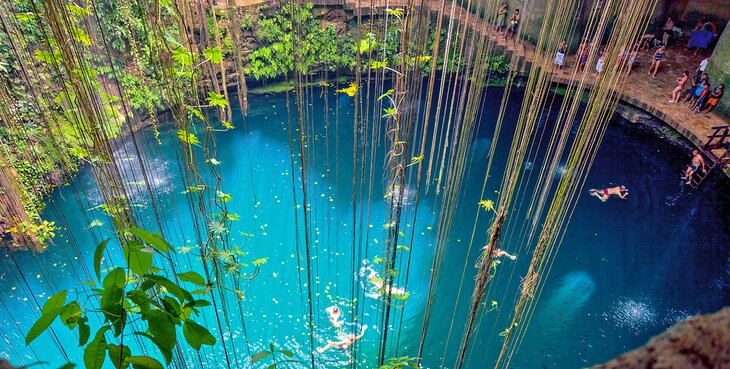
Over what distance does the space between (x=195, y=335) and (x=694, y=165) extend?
7793 mm

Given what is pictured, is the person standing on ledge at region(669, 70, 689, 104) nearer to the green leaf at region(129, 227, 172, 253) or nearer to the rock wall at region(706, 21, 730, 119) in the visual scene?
the rock wall at region(706, 21, 730, 119)

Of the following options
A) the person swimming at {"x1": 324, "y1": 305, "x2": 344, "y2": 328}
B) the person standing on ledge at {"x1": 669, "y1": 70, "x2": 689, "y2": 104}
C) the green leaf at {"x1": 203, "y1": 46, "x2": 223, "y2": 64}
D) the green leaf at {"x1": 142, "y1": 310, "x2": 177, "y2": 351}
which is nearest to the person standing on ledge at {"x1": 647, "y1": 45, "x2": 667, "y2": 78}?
the person standing on ledge at {"x1": 669, "y1": 70, "x2": 689, "y2": 104}

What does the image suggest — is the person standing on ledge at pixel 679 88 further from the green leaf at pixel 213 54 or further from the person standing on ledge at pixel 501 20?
the green leaf at pixel 213 54

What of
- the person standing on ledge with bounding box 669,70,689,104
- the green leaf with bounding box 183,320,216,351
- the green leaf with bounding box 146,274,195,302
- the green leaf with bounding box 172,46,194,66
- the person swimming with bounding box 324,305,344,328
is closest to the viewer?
the green leaf with bounding box 146,274,195,302

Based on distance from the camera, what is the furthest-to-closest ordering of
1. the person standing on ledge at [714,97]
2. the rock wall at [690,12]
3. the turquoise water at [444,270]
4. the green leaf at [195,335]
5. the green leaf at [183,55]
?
the rock wall at [690,12] → the person standing on ledge at [714,97] → the turquoise water at [444,270] → the green leaf at [183,55] → the green leaf at [195,335]

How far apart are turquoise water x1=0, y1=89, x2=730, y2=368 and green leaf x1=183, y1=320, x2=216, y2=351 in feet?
10.3

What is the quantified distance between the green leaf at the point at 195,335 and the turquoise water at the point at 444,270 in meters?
3.13

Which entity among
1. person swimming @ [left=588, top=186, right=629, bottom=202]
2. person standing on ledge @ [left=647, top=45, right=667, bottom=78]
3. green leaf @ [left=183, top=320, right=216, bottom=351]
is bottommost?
person swimming @ [left=588, top=186, right=629, bottom=202]

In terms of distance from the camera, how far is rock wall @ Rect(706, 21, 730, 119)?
6934 mm

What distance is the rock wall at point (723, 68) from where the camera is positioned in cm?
693

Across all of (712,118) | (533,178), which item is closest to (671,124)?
(712,118)

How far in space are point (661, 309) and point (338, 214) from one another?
428 cm

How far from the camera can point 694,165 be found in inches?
262

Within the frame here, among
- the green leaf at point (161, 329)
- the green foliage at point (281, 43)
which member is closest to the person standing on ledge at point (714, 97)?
the green foliage at point (281, 43)
